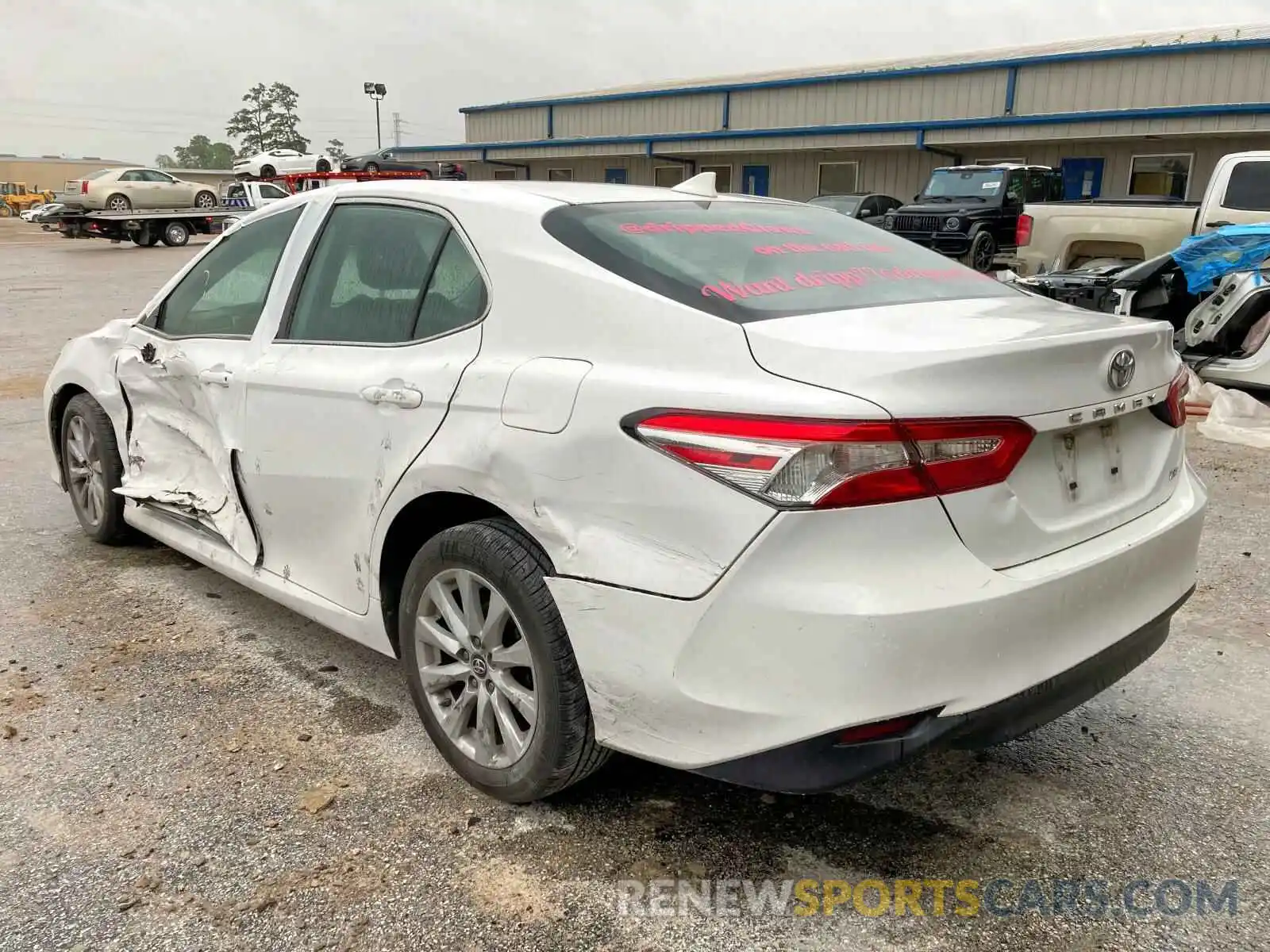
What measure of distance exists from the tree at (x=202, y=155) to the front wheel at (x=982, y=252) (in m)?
138

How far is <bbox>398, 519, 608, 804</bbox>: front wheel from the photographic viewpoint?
7.75 ft

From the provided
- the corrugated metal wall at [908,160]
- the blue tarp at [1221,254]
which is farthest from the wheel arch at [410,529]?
the corrugated metal wall at [908,160]

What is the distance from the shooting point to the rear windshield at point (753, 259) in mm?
2400

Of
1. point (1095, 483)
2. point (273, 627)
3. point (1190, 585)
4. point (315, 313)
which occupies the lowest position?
point (273, 627)

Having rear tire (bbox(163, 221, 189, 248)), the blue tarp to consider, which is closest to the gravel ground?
the blue tarp

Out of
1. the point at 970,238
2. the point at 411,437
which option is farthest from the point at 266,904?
the point at 970,238

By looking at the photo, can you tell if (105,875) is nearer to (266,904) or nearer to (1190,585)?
(266,904)

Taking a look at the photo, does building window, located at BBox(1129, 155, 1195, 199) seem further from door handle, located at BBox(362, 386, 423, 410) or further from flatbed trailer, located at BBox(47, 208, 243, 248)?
flatbed trailer, located at BBox(47, 208, 243, 248)

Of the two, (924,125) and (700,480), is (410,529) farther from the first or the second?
(924,125)

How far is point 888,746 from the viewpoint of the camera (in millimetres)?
2043

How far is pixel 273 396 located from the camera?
3.22 metres

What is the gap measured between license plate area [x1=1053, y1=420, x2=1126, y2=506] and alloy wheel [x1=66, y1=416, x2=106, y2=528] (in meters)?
3.93

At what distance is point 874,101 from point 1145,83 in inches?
253

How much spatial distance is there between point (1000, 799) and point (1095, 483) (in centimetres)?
92
